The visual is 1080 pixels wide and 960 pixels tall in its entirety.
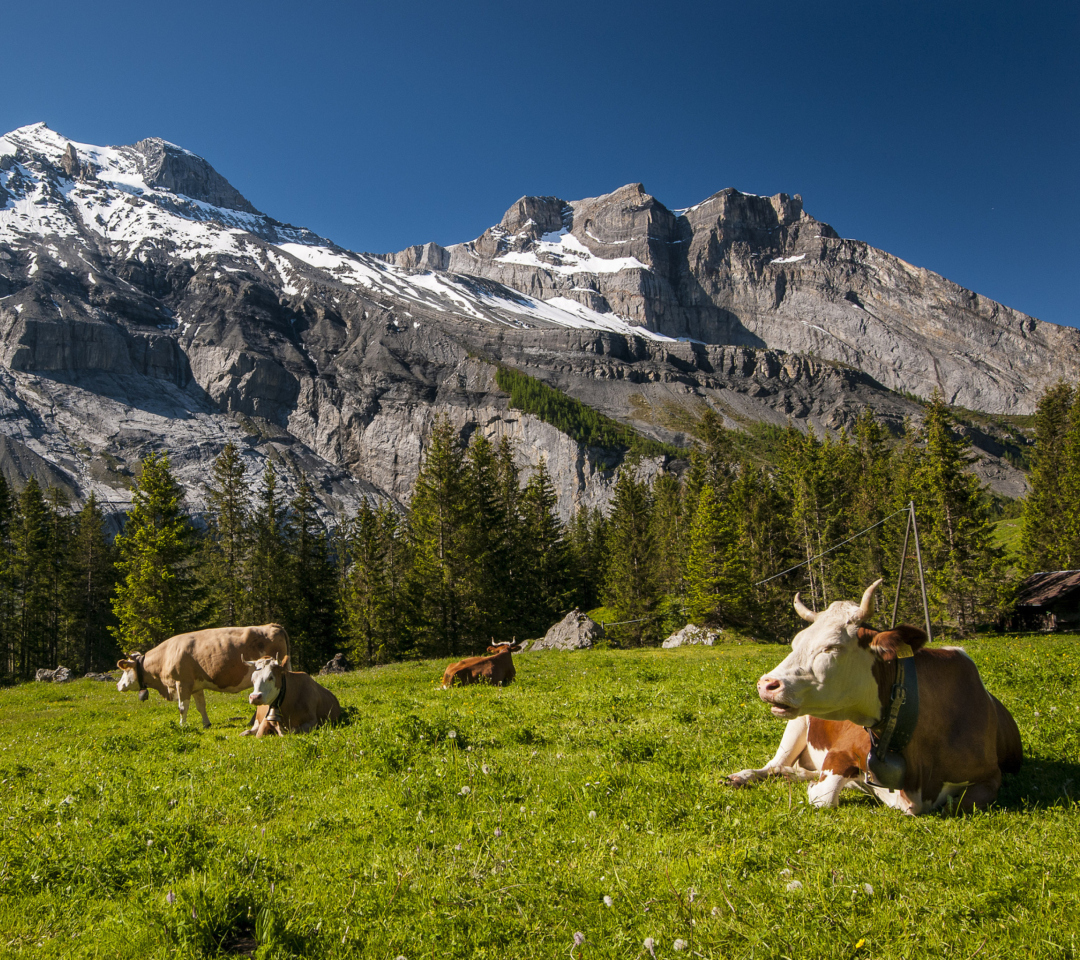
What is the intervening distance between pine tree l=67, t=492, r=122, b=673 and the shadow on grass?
68356mm

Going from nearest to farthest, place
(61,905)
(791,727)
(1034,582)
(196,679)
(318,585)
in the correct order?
1. (61,905)
2. (791,727)
3. (196,679)
4. (1034,582)
5. (318,585)

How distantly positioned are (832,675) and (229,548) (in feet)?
157

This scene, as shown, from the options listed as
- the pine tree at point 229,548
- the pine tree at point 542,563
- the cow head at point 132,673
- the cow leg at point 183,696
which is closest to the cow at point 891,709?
the cow leg at point 183,696

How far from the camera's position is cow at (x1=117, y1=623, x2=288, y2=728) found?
14.2 m

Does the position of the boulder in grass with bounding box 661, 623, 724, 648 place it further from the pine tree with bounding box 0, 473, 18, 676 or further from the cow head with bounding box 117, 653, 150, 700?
the pine tree with bounding box 0, 473, 18, 676

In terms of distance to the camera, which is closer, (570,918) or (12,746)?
(570,918)

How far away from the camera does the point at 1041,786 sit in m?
5.58

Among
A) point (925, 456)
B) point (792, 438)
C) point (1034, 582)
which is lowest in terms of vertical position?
point (1034, 582)

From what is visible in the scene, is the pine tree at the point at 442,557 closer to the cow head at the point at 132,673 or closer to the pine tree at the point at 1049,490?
the cow head at the point at 132,673

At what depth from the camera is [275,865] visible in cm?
476

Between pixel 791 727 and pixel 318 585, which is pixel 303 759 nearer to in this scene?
pixel 791 727

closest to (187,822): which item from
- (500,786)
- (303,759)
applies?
(303,759)

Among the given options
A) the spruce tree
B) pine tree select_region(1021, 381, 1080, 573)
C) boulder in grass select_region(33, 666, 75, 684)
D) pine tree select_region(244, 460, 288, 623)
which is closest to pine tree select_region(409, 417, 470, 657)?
pine tree select_region(244, 460, 288, 623)

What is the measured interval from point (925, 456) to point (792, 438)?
1995 cm
